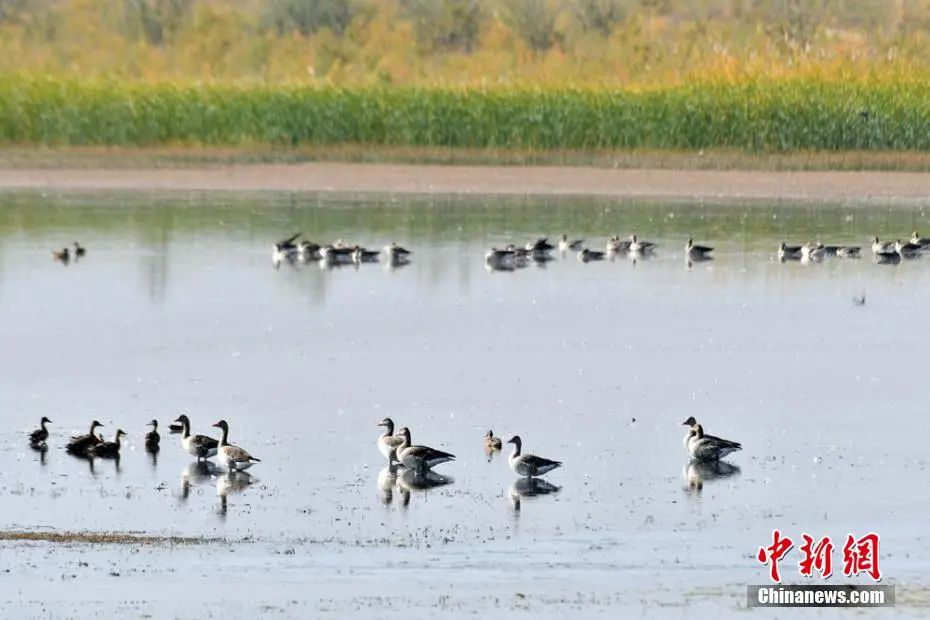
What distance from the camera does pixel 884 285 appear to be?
34531 mm

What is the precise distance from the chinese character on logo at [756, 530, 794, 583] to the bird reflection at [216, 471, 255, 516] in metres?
4.95

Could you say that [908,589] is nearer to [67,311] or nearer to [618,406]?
[618,406]

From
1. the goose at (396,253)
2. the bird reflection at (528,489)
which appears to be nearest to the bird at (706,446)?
the bird reflection at (528,489)

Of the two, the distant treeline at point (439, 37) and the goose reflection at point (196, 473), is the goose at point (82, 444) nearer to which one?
the goose reflection at point (196, 473)

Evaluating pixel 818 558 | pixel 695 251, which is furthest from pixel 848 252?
pixel 818 558

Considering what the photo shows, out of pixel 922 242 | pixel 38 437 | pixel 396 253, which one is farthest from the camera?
pixel 922 242

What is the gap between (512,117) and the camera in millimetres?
53250

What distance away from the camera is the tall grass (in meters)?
52.8

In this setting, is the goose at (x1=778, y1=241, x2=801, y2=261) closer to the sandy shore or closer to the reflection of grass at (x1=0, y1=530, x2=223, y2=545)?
the sandy shore

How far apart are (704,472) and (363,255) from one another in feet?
59.0

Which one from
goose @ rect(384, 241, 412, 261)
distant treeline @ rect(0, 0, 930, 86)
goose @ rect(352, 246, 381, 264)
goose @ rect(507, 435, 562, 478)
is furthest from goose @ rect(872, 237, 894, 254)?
distant treeline @ rect(0, 0, 930, 86)

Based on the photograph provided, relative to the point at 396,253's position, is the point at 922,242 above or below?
above

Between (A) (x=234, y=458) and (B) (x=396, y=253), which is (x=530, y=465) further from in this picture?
(B) (x=396, y=253)

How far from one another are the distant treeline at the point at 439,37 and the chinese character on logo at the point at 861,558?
46.0 m
